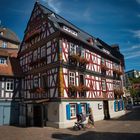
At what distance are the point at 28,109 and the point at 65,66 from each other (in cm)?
728

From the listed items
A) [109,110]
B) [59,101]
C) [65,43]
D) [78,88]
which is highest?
[65,43]

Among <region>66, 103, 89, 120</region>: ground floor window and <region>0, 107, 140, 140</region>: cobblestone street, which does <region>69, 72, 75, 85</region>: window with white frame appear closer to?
<region>66, 103, 89, 120</region>: ground floor window

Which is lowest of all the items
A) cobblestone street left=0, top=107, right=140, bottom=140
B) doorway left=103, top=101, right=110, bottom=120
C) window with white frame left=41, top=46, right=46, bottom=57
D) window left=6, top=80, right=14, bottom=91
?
cobblestone street left=0, top=107, right=140, bottom=140

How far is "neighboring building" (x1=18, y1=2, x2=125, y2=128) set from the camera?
17438mm

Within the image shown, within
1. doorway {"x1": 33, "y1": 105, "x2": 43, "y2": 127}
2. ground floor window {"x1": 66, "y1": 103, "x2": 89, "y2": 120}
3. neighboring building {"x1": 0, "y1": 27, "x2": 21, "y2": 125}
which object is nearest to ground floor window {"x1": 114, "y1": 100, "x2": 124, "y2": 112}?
ground floor window {"x1": 66, "y1": 103, "x2": 89, "y2": 120}

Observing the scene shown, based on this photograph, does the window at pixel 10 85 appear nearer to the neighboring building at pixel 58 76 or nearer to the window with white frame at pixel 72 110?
the neighboring building at pixel 58 76

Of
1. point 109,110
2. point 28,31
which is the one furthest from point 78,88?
point 28,31

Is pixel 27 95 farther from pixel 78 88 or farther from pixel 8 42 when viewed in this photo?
pixel 8 42

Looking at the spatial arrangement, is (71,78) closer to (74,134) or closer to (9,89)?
(74,134)

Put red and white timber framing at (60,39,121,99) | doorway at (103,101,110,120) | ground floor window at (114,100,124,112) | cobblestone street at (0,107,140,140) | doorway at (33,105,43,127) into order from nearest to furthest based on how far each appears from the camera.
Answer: cobblestone street at (0,107,140,140)
red and white timber framing at (60,39,121,99)
doorway at (33,105,43,127)
doorway at (103,101,110,120)
ground floor window at (114,100,124,112)

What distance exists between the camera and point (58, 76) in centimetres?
1741

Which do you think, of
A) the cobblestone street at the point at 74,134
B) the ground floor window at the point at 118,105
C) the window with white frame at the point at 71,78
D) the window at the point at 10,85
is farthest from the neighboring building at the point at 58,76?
the cobblestone street at the point at 74,134

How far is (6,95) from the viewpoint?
834 inches

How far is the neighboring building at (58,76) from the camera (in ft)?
57.2
